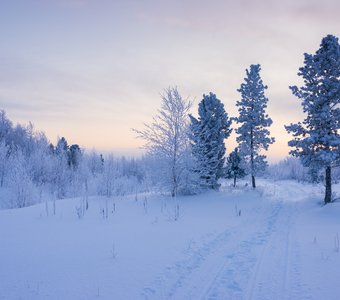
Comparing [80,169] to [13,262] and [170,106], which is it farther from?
[13,262]

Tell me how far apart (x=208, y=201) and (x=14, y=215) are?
45.9ft

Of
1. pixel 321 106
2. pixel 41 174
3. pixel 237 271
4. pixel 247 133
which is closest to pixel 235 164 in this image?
pixel 247 133

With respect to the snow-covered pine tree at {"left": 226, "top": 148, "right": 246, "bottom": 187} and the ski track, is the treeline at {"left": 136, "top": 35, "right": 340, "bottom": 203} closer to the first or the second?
the snow-covered pine tree at {"left": 226, "top": 148, "right": 246, "bottom": 187}

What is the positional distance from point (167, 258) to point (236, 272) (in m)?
2.06

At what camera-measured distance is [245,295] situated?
606 cm

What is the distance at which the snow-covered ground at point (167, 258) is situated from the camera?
631 centimetres

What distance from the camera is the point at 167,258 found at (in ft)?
28.1

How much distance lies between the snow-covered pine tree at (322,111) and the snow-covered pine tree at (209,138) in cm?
795

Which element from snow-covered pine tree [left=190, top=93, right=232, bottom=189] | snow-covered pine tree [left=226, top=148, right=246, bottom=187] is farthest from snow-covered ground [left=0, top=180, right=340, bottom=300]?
snow-covered pine tree [left=226, top=148, right=246, bottom=187]

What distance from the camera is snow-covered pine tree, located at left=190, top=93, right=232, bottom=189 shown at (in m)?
28.3

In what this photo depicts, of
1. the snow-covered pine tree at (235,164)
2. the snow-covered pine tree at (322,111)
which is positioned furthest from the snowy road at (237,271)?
the snow-covered pine tree at (235,164)

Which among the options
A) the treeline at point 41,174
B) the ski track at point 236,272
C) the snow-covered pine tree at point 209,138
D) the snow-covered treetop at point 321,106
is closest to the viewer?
the ski track at point 236,272

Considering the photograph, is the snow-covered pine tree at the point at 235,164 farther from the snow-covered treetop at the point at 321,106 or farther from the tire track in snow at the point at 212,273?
the tire track in snow at the point at 212,273

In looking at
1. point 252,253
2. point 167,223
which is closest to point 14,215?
point 167,223
